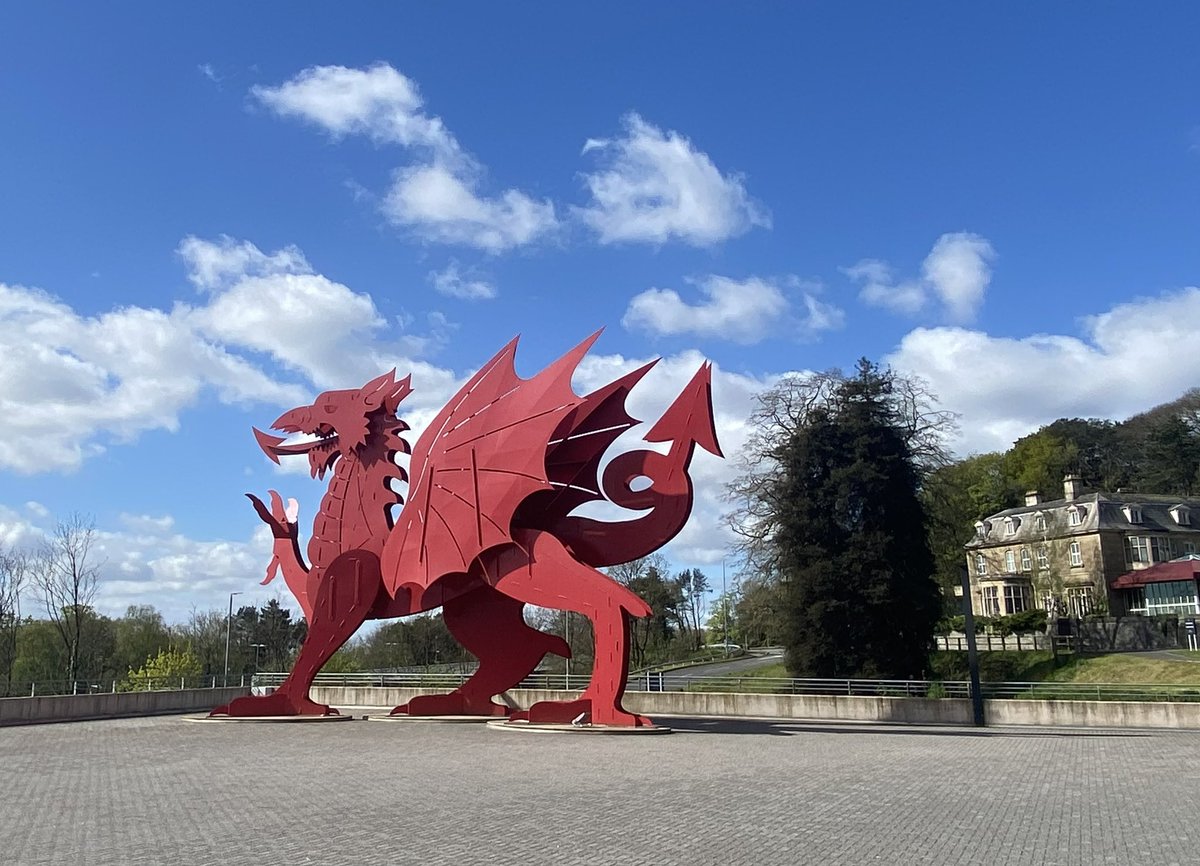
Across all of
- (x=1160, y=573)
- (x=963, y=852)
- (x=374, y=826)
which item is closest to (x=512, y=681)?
(x=374, y=826)

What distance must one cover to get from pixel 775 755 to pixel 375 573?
1012 centimetres

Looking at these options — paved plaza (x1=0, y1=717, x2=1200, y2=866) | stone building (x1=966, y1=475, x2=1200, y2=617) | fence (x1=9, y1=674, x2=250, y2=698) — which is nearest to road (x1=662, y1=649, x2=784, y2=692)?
stone building (x1=966, y1=475, x2=1200, y2=617)

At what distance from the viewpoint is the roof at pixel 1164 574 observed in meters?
44.5

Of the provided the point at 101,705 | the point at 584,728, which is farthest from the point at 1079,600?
the point at 101,705

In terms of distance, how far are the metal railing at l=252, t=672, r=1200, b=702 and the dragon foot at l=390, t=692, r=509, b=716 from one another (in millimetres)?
7075

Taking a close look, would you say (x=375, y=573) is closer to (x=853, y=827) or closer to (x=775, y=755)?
(x=775, y=755)

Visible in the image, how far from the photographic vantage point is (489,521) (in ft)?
61.4

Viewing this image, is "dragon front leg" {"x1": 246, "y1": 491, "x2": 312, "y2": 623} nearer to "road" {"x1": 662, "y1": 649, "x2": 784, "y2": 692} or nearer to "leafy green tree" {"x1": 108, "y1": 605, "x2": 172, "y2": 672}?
"road" {"x1": 662, "y1": 649, "x2": 784, "y2": 692}

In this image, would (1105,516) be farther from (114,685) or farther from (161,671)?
(161,671)

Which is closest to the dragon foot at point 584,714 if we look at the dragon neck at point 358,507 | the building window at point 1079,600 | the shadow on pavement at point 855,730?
the shadow on pavement at point 855,730

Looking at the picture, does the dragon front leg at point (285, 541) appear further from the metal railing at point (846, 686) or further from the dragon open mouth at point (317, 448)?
the metal railing at point (846, 686)

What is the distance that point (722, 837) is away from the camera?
7.82 metres

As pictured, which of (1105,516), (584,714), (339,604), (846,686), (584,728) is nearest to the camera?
(584,728)

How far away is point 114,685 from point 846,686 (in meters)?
23.9
